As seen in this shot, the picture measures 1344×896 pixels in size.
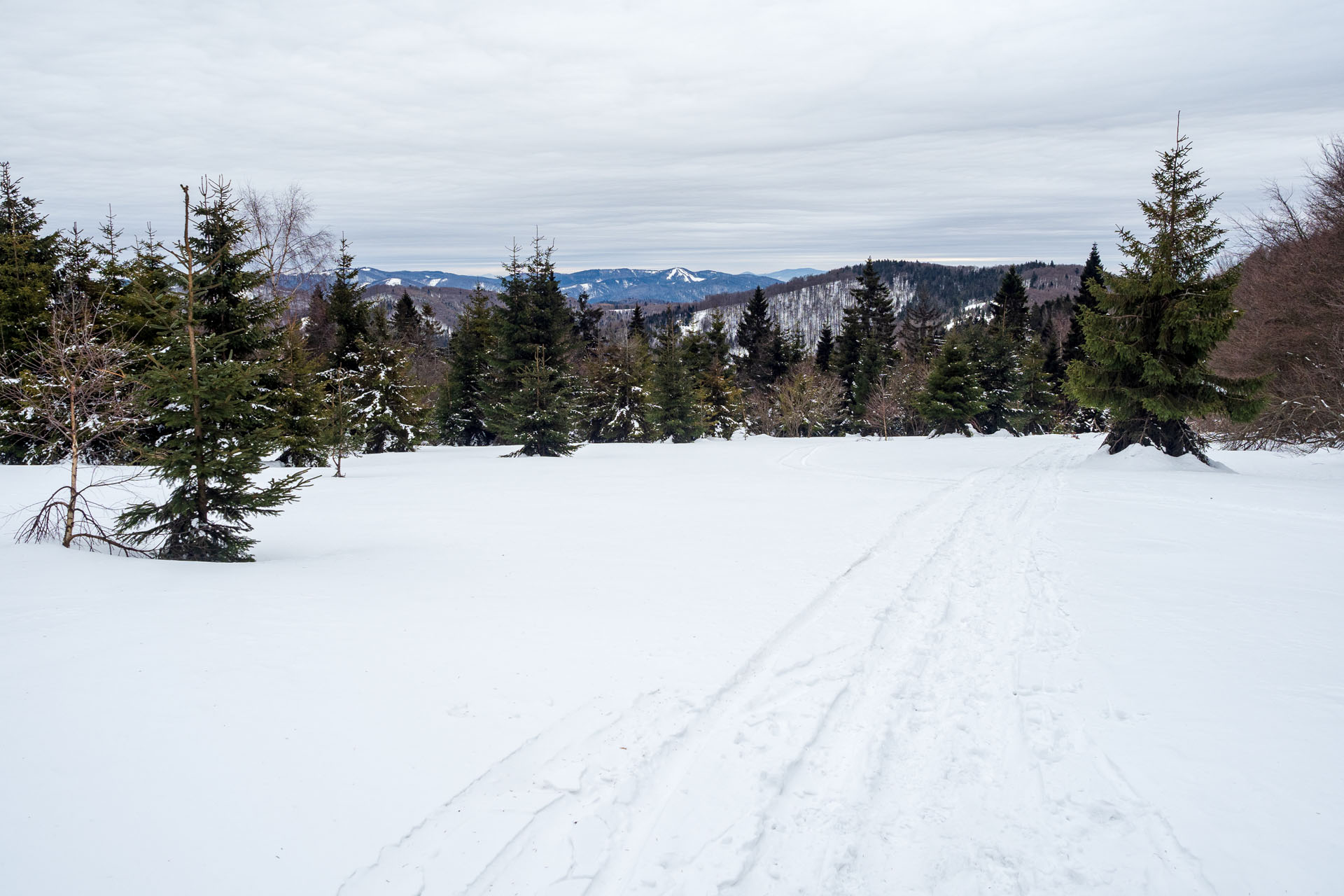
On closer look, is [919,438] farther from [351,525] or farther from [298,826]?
[298,826]

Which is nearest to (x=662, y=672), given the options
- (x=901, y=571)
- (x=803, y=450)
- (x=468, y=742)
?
(x=468, y=742)

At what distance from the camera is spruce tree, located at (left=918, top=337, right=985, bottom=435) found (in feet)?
115

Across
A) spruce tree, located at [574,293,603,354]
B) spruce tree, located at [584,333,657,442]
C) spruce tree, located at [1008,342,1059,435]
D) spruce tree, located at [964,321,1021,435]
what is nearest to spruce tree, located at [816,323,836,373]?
spruce tree, located at [1008,342,1059,435]

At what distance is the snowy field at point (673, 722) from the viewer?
10.1ft

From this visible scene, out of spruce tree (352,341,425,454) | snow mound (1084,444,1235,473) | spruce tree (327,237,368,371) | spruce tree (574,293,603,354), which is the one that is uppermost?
spruce tree (574,293,603,354)

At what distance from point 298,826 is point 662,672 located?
2708 mm

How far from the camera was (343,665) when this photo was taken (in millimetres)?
4930

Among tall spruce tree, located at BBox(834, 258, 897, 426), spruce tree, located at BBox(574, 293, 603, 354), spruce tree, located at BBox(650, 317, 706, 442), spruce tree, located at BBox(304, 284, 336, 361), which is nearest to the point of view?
spruce tree, located at BBox(304, 284, 336, 361)

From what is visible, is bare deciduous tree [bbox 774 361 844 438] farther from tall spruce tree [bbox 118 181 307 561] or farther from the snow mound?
tall spruce tree [bbox 118 181 307 561]

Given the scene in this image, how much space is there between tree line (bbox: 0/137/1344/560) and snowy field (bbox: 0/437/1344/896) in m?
1.86

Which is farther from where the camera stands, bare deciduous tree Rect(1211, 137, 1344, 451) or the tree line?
bare deciduous tree Rect(1211, 137, 1344, 451)

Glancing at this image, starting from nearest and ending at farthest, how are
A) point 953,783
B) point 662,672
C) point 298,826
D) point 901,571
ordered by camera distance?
point 298,826, point 953,783, point 662,672, point 901,571

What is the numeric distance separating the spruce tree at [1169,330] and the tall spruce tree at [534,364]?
17.2 metres

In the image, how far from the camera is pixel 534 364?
25766mm
